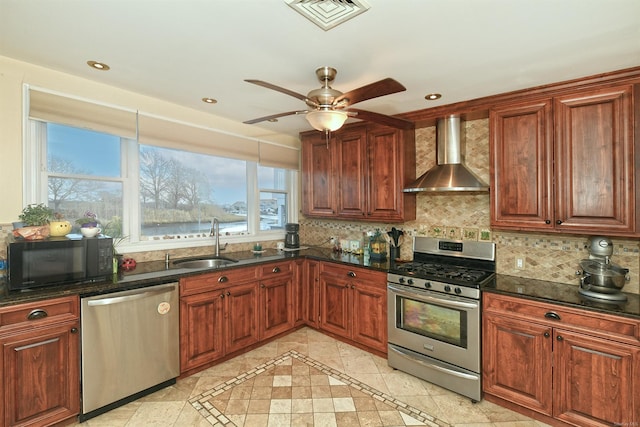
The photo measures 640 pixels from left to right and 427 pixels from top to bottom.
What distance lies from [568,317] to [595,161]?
1137 millimetres

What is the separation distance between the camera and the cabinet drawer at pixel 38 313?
179cm

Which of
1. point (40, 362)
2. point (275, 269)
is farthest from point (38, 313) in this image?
point (275, 269)

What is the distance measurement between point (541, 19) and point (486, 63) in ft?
1.58

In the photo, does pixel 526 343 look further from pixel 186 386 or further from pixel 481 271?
pixel 186 386

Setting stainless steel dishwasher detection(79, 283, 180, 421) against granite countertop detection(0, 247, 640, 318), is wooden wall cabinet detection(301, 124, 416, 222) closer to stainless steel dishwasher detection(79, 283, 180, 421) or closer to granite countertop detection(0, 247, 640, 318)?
granite countertop detection(0, 247, 640, 318)

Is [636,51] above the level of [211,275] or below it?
above

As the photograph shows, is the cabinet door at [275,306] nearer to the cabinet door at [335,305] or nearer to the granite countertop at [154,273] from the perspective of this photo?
the granite countertop at [154,273]

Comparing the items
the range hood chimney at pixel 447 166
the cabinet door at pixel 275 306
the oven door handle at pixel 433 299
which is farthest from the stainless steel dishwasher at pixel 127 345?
the range hood chimney at pixel 447 166

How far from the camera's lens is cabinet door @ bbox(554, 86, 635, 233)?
2.05 m

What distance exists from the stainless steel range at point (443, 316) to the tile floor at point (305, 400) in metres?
0.16

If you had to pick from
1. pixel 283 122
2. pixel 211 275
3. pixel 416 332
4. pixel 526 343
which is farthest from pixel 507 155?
pixel 211 275

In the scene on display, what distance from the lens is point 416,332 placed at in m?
2.67

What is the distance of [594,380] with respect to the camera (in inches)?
75.6

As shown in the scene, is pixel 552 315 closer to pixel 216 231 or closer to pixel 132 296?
pixel 132 296
